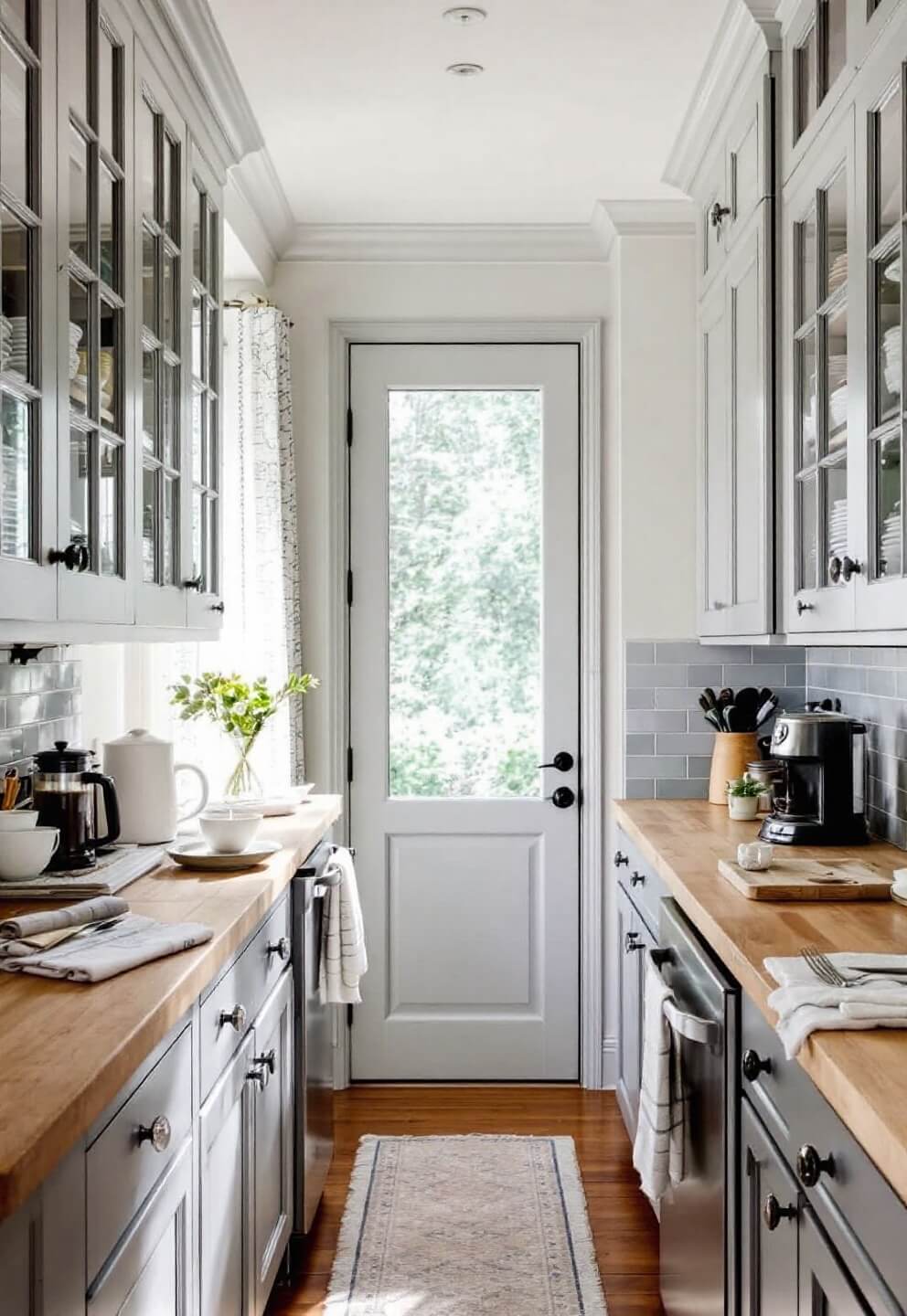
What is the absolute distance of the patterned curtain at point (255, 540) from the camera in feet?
12.5

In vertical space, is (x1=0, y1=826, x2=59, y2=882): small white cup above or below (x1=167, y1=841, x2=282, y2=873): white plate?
above

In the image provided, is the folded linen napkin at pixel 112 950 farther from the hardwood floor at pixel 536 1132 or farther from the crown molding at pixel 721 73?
the crown molding at pixel 721 73

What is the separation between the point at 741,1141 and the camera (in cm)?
195

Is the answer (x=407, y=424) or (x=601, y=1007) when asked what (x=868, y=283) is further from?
(x=601, y=1007)

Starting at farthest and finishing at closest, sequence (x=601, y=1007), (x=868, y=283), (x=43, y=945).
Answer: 1. (x=601, y=1007)
2. (x=868, y=283)
3. (x=43, y=945)

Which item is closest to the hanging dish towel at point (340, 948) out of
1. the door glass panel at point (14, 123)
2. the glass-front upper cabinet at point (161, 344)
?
the glass-front upper cabinet at point (161, 344)

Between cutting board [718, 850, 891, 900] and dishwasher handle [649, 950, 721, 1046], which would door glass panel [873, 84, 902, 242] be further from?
dishwasher handle [649, 950, 721, 1046]

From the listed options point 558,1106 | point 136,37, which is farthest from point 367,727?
point 136,37

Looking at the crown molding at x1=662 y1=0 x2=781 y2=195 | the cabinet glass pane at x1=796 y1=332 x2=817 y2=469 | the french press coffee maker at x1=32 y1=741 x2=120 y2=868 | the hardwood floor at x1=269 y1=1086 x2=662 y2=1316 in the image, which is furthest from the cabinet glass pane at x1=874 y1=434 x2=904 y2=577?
the hardwood floor at x1=269 y1=1086 x2=662 y2=1316

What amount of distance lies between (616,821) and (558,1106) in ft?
3.00

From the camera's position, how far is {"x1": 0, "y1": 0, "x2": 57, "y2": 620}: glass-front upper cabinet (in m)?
1.65

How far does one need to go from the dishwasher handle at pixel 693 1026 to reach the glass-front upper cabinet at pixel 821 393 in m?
0.73

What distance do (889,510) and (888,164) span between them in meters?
0.54

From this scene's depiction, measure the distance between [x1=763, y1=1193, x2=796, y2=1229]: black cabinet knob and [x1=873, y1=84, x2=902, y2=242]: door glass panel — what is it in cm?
142
